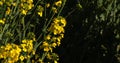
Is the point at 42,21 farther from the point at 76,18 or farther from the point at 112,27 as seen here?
the point at 112,27

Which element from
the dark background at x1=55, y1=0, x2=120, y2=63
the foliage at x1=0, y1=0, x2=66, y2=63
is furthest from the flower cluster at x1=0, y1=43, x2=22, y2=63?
the dark background at x1=55, y1=0, x2=120, y2=63

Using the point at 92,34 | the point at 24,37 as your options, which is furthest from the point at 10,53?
the point at 92,34

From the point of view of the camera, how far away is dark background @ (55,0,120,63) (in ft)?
13.8

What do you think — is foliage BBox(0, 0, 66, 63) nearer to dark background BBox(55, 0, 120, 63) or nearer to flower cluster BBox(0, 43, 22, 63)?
flower cluster BBox(0, 43, 22, 63)

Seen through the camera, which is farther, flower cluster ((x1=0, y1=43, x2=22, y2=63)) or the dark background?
the dark background

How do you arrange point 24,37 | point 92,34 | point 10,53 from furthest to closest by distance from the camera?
1. point 92,34
2. point 24,37
3. point 10,53

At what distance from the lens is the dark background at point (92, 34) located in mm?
4199

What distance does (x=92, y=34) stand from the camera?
14.3 feet

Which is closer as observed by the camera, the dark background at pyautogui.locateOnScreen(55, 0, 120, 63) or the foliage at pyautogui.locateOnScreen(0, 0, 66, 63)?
the foliage at pyautogui.locateOnScreen(0, 0, 66, 63)

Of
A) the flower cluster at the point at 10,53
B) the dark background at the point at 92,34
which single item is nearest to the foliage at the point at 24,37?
the flower cluster at the point at 10,53

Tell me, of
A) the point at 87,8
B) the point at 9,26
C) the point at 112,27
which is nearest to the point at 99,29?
the point at 112,27

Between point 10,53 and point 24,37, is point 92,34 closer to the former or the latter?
point 24,37

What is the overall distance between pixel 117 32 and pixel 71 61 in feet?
2.72

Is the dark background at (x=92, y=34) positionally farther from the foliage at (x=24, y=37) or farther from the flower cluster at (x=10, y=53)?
the flower cluster at (x=10, y=53)
